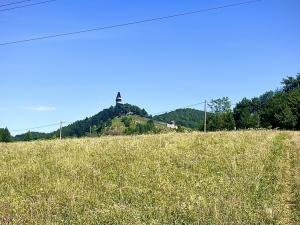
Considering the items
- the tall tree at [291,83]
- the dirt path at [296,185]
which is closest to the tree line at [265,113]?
the tall tree at [291,83]

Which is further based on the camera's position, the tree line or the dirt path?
the tree line

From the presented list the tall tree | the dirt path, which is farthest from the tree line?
the dirt path

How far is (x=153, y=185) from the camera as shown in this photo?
12000mm

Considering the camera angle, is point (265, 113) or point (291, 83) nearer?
point (265, 113)

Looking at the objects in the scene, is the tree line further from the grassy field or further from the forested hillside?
the grassy field

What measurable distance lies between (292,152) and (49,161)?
894 cm

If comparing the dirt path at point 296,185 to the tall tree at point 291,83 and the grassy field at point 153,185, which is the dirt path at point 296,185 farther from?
the tall tree at point 291,83

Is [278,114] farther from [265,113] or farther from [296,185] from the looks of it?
[296,185]

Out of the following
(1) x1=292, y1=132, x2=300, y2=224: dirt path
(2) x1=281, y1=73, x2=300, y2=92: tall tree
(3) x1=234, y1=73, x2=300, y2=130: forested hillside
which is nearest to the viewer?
(1) x1=292, y1=132, x2=300, y2=224: dirt path

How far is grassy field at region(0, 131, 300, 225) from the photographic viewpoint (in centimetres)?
922

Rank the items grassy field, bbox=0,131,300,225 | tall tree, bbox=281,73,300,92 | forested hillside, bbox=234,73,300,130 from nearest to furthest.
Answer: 1. grassy field, bbox=0,131,300,225
2. forested hillside, bbox=234,73,300,130
3. tall tree, bbox=281,73,300,92

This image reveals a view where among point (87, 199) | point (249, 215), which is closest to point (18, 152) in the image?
point (87, 199)

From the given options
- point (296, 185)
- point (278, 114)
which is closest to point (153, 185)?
point (296, 185)

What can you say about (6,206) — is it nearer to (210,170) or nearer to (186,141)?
(210,170)
